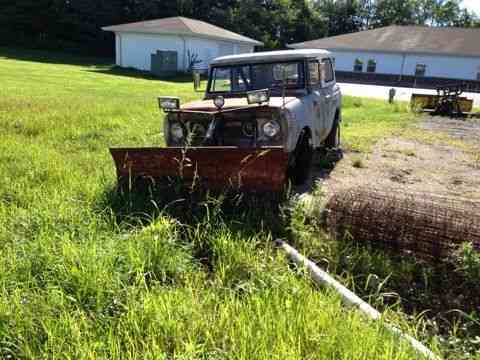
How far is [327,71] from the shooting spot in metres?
7.14

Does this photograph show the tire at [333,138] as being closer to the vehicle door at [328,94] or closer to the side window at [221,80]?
the vehicle door at [328,94]

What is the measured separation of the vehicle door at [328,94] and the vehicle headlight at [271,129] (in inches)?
79.6

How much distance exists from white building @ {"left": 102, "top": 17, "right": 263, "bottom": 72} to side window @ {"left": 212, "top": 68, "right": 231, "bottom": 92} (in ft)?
80.4

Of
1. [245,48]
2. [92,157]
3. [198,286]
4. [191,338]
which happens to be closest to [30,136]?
[92,157]

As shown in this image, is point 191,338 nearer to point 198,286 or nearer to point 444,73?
point 198,286

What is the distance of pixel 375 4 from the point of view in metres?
64.1

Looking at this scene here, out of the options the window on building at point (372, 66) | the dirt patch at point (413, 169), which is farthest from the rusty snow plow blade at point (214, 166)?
the window on building at point (372, 66)

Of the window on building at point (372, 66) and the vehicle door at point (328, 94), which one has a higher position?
the window on building at point (372, 66)

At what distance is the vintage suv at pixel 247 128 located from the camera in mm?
4242

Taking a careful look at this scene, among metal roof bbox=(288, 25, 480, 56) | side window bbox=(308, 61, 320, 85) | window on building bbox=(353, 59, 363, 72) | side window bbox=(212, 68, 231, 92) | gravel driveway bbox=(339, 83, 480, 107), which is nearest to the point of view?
side window bbox=(308, 61, 320, 85)

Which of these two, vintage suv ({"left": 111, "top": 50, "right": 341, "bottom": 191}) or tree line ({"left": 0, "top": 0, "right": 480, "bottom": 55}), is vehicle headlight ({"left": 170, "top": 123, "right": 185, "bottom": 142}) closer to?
vintage suv ({"left": 111, "top": 50, "right": 341, "bottom": 191})

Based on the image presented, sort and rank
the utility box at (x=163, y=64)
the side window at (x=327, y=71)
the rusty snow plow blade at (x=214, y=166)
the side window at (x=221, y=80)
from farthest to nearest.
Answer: the utility box at (x=163, y=64)
the side window at (x=327, y=71)
the side window at (x=221, y=80)
the rusty snow plow blade at (x=214, y=166)

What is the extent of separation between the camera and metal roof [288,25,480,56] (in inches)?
1438

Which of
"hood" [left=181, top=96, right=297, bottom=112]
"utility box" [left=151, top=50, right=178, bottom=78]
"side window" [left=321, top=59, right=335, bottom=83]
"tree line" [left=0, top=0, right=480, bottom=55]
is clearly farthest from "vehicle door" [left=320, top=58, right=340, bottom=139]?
"tree line" [left=0, top=0, right=480, bottom=55]
